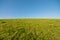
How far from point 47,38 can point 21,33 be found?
2930 mm

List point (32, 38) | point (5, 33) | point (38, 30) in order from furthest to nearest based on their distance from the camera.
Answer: point (38, 30)
point (5, 33)
point (32, 38)

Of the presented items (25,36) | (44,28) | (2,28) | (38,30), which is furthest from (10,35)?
(44,28)

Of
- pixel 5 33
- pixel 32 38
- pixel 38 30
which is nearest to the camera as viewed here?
pixel 32 38

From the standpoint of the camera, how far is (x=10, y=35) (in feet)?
43.4

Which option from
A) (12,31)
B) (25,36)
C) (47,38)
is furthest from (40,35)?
(12,31)

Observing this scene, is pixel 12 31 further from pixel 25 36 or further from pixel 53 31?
pixel 53 31

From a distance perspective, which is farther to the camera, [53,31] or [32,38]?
[53,31]

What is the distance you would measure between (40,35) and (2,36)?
423 centimetres

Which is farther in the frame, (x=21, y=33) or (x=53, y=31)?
(x=53, y=31)

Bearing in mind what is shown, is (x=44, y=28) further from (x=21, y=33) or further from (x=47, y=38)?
(x=21, y=33)

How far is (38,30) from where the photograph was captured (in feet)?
50.7

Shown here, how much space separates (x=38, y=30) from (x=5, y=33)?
4175 mm

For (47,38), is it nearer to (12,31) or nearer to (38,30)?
(38,30)

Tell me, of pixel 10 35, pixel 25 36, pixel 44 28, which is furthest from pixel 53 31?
pixel 10 35
